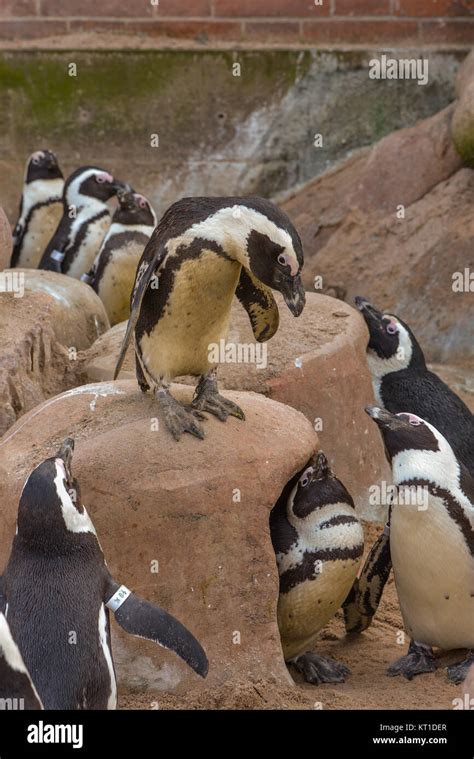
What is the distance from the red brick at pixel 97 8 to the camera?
9.41 m

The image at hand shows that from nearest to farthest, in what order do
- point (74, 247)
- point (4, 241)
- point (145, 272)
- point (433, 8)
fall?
point (145, 272) → point (4, 241) → point (74, 247) → point (433, 8)

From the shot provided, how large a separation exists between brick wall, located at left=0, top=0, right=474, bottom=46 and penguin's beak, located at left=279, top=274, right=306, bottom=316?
5.75 metres

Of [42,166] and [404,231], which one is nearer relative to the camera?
[404,231]

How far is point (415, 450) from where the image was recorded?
466 centimetres

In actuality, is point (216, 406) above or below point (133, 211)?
below

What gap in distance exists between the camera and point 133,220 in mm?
7832

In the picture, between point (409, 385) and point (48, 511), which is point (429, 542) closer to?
point (409, 385)

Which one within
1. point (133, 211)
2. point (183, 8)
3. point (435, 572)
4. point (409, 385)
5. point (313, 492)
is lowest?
point (435, 572)

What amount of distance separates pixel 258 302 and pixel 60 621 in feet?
4.97

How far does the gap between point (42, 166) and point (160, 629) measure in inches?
231

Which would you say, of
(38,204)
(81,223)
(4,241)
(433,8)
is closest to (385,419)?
(4,241)

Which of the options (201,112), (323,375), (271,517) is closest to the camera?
(271,517)
